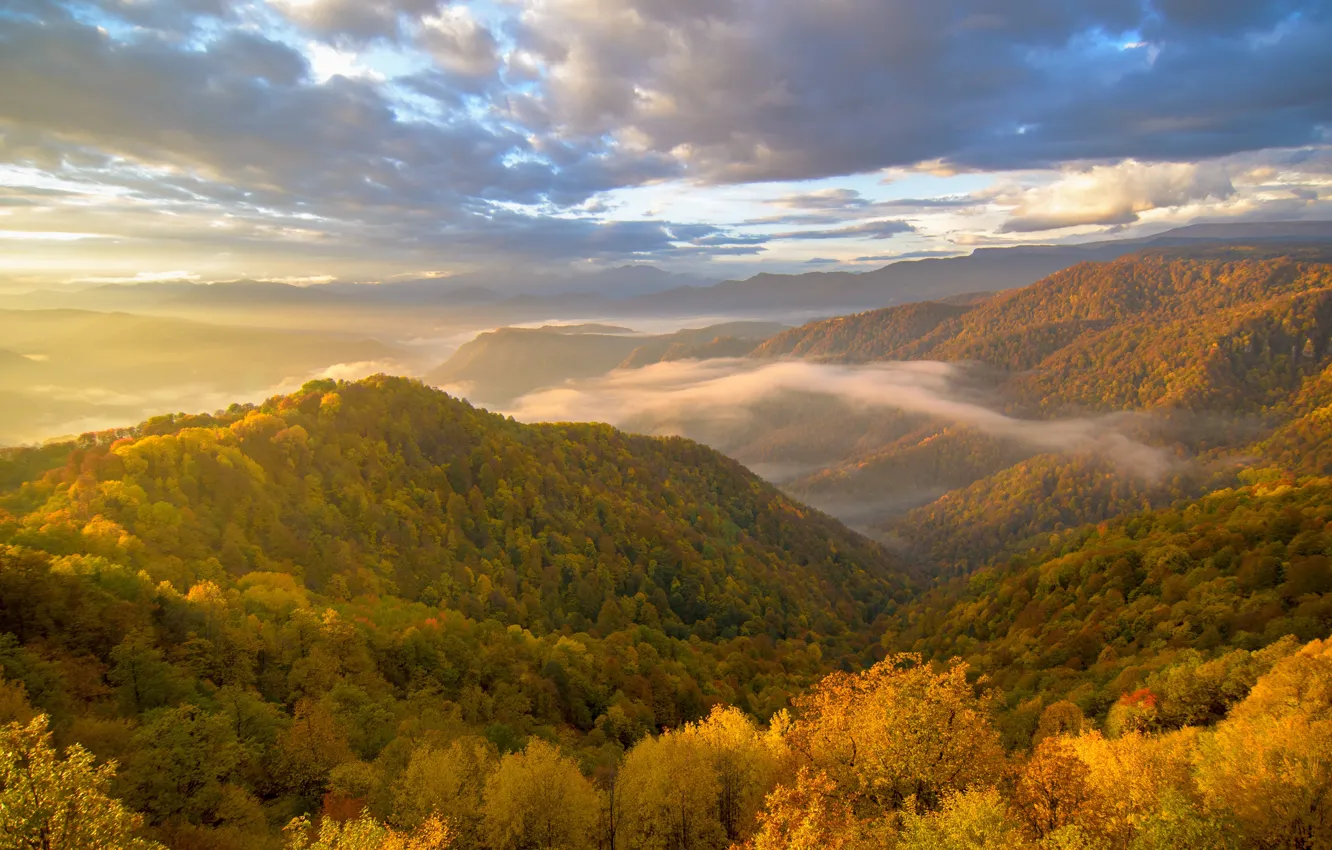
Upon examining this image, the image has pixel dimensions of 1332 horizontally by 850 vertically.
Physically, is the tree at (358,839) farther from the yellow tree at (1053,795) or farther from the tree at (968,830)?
the yellow tree at (1053,795)

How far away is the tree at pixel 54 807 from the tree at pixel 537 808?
19.9m

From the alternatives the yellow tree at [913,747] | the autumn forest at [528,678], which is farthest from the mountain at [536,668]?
the autumn forest at [528,678]

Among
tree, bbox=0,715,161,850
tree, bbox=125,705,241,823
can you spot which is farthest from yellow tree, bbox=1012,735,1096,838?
tree, bbox=125,705,241,823

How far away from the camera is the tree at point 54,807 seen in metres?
21.9

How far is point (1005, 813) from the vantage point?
31.7 meters

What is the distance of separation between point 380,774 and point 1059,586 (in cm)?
12723

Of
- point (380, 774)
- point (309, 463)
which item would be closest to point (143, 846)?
point (380, 774)

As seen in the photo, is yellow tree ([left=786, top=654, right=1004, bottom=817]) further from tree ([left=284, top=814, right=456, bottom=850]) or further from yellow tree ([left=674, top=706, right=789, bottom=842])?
tree ([left=284, top=814, right=456, bottom=850])

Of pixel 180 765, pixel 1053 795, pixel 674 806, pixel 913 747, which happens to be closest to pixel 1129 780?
pixel 1053 795

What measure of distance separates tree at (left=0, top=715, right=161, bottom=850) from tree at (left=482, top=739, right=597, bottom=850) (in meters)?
19.9

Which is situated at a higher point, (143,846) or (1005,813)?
(143,846)

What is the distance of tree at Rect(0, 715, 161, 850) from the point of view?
71.9ft

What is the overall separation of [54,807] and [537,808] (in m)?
25.4

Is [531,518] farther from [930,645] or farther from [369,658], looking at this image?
[930,645]
